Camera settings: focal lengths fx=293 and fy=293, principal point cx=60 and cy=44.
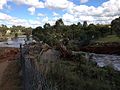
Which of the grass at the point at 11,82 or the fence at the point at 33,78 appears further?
the grass at the point at 11,82

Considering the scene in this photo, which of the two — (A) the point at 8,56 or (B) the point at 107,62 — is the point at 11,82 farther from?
(B) the point at 107,62

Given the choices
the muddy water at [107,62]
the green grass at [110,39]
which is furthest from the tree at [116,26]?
the muddy water at [107,62]

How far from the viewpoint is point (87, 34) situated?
75812mm

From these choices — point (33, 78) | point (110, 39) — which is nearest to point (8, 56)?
point (33, 78)

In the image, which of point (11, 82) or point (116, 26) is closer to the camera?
point (11, 82)

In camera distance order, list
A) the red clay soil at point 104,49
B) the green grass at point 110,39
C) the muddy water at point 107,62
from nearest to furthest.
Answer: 1. the muddy water at point 107,62
2. the red clay soil at point 104,49
3. the green grass at point 110,39

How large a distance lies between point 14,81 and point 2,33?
5967 inches

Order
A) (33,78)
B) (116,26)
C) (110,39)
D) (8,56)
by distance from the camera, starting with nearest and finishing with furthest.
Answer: (33,78) < (8,56) < (110,39) < (116,26)

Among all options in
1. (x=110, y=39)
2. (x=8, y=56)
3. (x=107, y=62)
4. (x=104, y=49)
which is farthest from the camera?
(x=110, y=39)

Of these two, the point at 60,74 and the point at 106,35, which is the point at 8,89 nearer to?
the point at 60,74

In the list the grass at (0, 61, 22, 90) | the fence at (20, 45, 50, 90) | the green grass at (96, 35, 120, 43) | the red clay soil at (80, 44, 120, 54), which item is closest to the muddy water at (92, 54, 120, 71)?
the grass at (0, 61, 22, 90)

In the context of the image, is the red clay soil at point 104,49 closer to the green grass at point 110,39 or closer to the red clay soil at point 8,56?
the green grass at point 110,39

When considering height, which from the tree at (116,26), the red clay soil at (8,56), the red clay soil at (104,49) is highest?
the tree at (116,26)

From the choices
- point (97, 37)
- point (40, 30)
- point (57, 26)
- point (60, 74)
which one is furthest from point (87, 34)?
point (60, 74)
